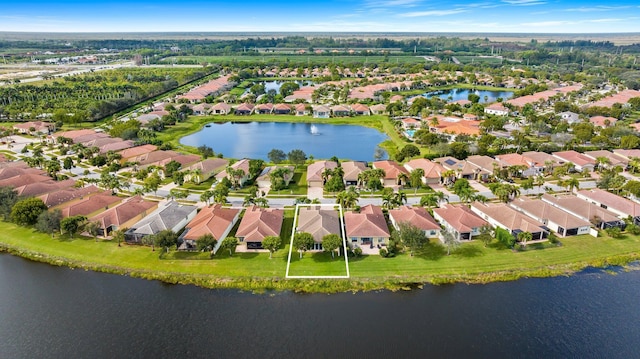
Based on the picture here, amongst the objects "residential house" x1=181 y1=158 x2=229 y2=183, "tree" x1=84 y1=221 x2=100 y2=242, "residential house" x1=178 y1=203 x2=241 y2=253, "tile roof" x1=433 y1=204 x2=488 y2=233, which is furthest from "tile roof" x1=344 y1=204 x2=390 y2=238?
"tree" x1=84 y1=221 x2=100 y2=242

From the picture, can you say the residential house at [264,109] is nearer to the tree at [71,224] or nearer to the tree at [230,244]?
the tree at [71,224]

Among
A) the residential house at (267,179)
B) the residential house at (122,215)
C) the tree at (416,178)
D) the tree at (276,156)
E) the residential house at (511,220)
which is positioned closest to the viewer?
the residential house at (511,220)

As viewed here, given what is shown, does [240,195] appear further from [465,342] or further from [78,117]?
[78,117]

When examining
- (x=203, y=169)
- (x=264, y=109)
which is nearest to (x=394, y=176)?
(x=203, y=169)

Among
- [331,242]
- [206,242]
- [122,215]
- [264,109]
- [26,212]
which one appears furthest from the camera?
[264,109]

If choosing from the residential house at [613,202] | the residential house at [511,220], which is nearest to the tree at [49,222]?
the residential house at [511,220]

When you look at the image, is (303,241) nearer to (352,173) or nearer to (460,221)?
(460,221)
